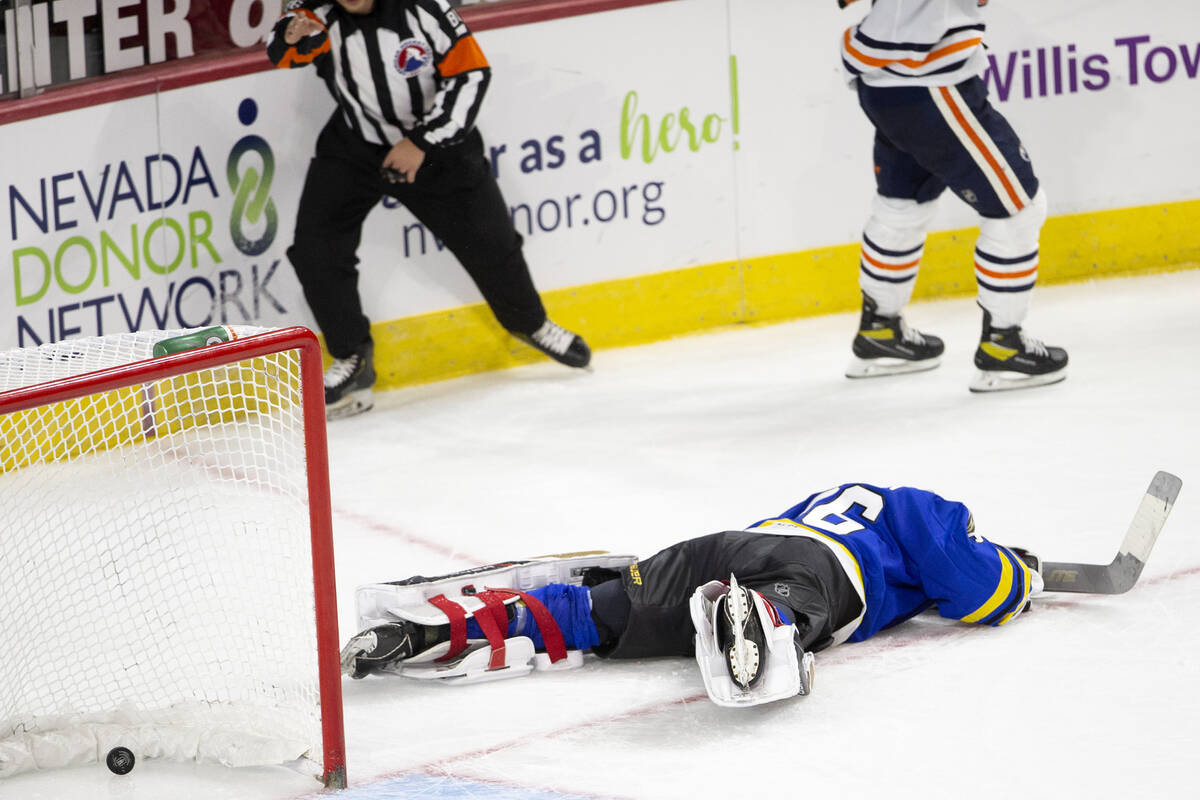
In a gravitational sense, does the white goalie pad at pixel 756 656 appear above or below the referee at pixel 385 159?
below

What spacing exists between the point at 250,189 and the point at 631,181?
1271 mm

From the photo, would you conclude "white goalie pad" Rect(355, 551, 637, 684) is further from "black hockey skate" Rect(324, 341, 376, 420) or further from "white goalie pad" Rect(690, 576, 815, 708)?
"black hockey skate" Rect(324, 341, 376, 420)

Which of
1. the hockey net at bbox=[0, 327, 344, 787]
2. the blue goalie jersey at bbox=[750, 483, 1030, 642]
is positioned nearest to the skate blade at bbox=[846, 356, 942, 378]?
the blue goalie jersey at bbox=[750, 483, 1030, 642]

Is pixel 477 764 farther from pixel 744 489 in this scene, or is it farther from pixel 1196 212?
pixel 1196 212

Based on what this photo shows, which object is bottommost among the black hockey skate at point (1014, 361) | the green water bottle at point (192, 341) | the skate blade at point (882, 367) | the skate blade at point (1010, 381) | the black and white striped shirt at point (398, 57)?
the skate blade at point (882, 367)

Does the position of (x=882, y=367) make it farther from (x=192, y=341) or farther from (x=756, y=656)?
(x=192, y=341)

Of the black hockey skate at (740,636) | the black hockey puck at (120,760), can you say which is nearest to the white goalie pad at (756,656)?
the black hockey skate at (740,636)

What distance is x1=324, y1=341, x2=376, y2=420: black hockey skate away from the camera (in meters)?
4.91

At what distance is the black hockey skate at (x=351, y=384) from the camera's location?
4910mm

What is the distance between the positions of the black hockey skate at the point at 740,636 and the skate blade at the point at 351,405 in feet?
8.62

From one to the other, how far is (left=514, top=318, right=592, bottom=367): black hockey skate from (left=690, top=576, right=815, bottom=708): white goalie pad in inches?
105

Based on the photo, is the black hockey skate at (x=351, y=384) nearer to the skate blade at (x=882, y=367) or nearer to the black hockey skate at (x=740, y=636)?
the skate blade at (x=882, y=367)

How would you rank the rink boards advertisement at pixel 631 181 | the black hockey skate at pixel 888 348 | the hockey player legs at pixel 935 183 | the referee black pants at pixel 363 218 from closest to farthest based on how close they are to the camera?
the hockey player legs at pixel 935 183 → the rink boards advertisement at pixel 631 181 → the referee black pants at pixel 363 218 → the black hockey skate at pixel 888 348

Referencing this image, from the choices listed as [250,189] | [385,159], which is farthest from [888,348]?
[250,189]
